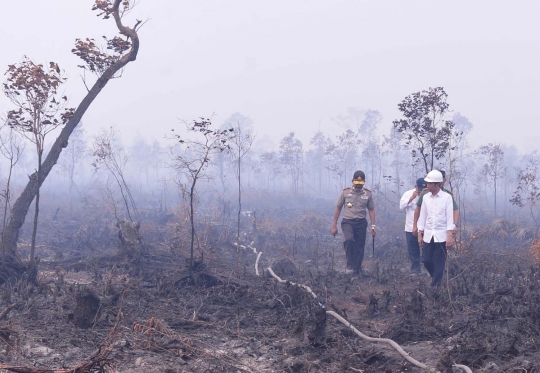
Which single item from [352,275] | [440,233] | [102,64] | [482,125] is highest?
[482,125]

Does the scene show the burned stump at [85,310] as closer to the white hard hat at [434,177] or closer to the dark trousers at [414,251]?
the white hard hat at [434,177]

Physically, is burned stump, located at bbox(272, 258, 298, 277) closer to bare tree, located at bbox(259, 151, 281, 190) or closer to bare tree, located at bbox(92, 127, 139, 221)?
bare tree, located at bbox(92, 127, 139, 221)

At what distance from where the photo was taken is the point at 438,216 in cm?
756

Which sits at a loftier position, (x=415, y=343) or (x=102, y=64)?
(x=102, y=64)

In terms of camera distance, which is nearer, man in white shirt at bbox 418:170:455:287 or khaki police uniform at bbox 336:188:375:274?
man in white shirt at bbox 418:170:455:287

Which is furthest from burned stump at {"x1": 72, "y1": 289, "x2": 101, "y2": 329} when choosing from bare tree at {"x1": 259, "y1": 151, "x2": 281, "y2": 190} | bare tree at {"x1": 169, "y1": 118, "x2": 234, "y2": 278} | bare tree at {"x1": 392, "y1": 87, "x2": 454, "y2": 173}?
bare tree at {"x1": 259, "y1": 151, "x2": 281, "y2": 190}

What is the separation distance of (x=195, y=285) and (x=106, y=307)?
1850mm

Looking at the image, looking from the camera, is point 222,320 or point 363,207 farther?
point 363,207

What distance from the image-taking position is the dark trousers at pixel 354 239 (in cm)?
926

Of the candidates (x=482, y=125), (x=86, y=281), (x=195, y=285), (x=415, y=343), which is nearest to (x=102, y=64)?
(x=86, y=281)

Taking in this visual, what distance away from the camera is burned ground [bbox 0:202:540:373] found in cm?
470

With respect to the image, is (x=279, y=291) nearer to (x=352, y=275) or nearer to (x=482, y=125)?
(x=352, y=275)

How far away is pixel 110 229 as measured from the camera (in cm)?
1639

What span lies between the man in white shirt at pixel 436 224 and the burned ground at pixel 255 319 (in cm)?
46
